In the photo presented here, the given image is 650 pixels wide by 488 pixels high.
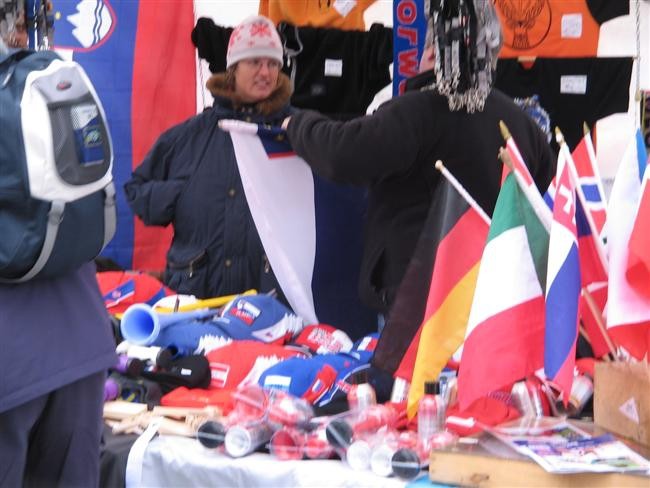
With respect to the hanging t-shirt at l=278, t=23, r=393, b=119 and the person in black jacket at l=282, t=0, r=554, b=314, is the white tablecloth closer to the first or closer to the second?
the person in black jacket at l=282, t=0, r=554, b=314

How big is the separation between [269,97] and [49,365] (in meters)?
1.90

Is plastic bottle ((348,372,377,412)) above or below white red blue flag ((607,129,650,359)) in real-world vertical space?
below

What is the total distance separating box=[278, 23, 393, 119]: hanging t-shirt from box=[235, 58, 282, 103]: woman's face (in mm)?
936

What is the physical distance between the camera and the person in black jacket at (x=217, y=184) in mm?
3438

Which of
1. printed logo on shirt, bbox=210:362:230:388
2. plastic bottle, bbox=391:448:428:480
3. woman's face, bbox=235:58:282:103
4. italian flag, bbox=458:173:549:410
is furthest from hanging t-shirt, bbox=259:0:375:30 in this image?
plastic bottle, bbox=391:448:428:480

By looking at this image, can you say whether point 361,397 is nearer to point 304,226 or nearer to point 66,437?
point 66,437

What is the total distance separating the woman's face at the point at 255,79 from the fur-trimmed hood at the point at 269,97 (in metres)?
0.02

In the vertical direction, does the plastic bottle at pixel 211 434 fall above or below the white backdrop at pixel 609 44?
below

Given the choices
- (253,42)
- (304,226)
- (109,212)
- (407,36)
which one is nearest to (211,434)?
(109,212)

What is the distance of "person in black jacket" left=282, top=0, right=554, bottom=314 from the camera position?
2.67 m

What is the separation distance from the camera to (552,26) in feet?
16.7

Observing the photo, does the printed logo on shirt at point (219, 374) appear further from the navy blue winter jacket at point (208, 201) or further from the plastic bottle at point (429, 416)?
the navy blue winter jacket at point (208, 201)

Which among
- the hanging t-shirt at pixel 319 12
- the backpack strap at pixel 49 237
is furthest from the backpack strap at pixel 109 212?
the hanging t-shirt at pixel 319 12

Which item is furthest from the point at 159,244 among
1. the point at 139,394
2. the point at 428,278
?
the point at 428,278
